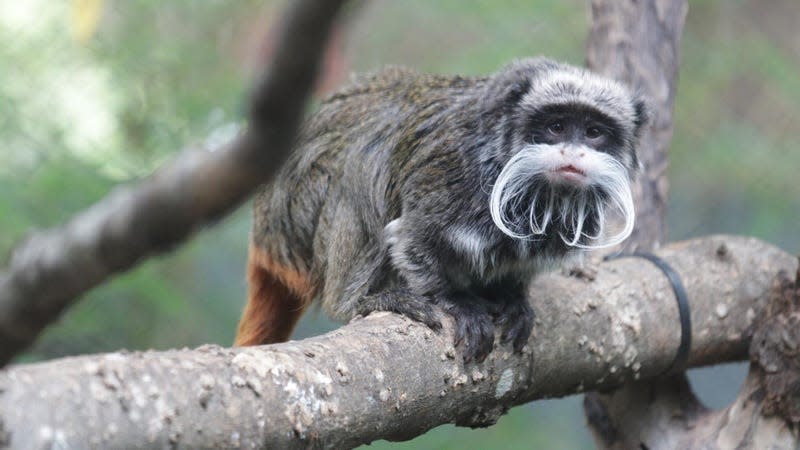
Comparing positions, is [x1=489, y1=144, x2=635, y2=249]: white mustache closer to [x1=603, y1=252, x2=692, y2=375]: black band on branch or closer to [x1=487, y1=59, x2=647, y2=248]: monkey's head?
[x1=487, y1=59, x2=647, y2=248]: monkey's head

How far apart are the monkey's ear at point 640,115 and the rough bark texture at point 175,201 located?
2054 millimetres

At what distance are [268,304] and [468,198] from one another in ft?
2.72

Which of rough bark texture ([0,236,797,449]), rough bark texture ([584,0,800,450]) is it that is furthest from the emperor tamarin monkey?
rough bark texture ([584,0,800,450])

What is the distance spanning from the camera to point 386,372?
2043mm

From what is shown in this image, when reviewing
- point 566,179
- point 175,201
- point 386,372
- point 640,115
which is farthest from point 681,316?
point 175,201

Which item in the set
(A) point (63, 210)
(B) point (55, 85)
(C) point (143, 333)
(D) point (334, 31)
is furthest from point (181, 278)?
(D) point (334, 31)

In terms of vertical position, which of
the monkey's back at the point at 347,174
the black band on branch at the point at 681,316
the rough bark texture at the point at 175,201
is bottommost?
the black band on branch at the point at 681,316

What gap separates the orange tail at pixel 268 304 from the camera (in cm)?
291

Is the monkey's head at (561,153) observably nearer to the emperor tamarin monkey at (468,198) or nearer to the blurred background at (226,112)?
the emperor tamarin monkey at (468,198)

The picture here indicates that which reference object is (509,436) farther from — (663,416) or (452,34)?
(452,34)

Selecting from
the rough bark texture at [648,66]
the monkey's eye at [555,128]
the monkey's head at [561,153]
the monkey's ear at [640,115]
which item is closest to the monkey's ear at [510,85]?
the monkey's head at [561,153]

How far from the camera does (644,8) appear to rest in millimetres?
3342

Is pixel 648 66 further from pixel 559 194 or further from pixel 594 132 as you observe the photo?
pixel 559 194

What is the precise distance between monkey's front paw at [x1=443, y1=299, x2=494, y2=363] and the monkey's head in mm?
226
